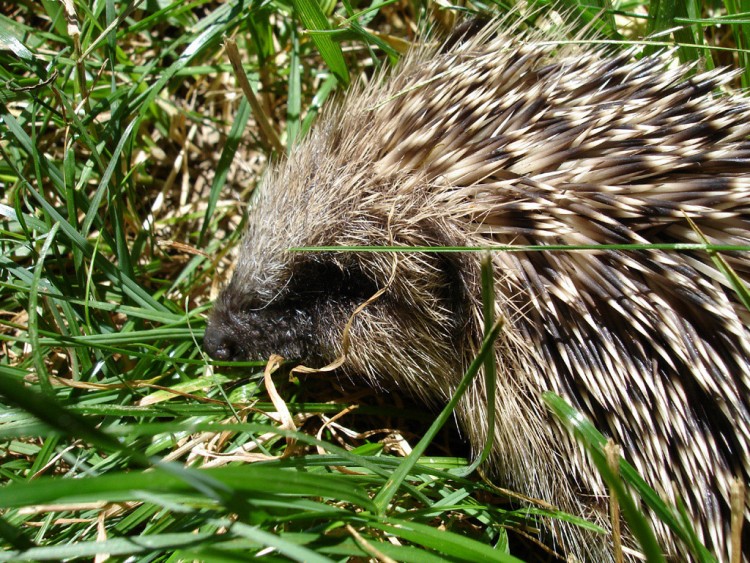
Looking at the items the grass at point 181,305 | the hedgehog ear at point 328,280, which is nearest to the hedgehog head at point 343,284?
the hedgehog ear at point 328,280

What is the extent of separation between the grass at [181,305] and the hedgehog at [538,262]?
217 millimetres

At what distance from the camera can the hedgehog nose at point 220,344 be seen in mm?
2297

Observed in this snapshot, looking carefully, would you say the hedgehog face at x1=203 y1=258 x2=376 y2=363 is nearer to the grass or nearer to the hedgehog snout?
the hedgehog snout

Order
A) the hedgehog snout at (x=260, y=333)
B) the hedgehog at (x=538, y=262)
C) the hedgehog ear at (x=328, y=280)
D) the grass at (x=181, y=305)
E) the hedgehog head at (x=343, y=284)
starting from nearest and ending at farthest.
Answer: the grass at (x=181, y=305), the hedgehog at (x=538, y=262), the hedgehog head at (x=343, y=284), the hedgehog ear at (x=328, y=280), the hedgehog snout at (x=260, y=333)

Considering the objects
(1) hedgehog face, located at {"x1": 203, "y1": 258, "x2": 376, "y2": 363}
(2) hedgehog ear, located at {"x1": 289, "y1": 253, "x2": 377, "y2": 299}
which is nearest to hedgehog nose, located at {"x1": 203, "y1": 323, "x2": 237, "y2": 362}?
(1) hedgehog face, located at {"x1": 203, "y1": 258, "x2": 376, "y2": 363}

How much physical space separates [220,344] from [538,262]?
1111 mm

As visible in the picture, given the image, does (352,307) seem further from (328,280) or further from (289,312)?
(289,312)

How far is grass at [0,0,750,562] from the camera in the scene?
1.63 metres

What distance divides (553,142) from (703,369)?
2.41ft

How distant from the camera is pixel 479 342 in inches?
79.3

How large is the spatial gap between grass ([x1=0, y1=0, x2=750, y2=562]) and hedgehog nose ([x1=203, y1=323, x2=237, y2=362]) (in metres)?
0.06

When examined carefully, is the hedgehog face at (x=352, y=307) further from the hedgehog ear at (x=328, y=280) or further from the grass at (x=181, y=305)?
the grass at (x=181, y=305)

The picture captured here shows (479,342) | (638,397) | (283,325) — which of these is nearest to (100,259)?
(283,325)

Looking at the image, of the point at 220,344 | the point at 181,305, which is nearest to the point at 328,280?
the point at 220,344
